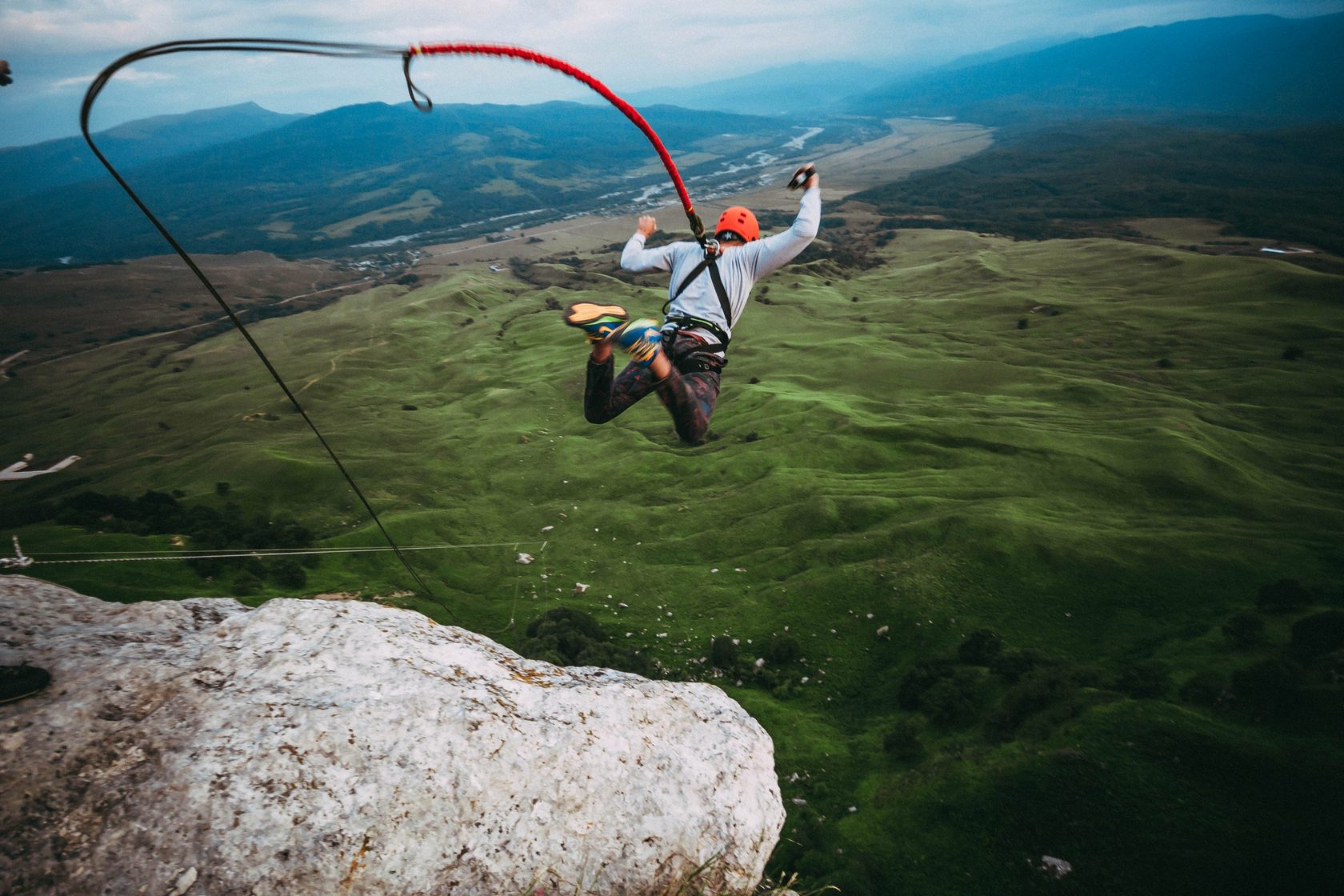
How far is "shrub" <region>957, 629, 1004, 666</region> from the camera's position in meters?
24.8

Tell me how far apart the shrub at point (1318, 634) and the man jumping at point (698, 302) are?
83.4 feet

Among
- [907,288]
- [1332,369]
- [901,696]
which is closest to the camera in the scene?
[901,696]

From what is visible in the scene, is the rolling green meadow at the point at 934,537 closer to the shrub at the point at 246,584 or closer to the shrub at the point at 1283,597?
the shrub at the point at 1283,597

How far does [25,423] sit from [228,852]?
437ft

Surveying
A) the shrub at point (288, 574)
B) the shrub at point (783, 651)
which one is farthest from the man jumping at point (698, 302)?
the shrub at point (288, 574)

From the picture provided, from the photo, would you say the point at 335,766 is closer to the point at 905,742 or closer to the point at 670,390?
the point at 670,390

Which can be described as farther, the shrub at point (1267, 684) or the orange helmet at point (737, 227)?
the shrub at point (1267, 684)

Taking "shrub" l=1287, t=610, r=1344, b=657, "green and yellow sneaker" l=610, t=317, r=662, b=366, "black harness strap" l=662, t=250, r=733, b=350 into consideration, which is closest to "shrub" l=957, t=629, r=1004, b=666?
"shrub" l=1287, t=610, r=1344, b=657

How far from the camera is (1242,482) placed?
4003 centimetres

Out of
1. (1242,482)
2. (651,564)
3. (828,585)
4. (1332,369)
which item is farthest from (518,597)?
(1332,369)

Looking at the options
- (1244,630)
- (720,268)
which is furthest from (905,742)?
(720,268)

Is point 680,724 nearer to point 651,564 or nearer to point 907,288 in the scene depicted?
point 651,564

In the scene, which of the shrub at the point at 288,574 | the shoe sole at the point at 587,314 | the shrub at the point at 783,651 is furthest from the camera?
the shrub at the point at 288,574

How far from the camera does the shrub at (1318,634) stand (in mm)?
21234
